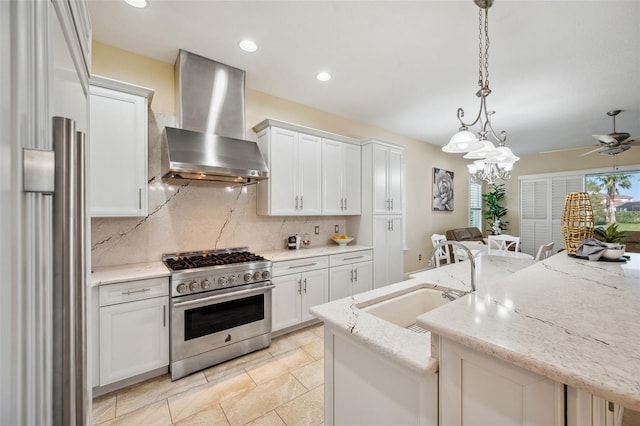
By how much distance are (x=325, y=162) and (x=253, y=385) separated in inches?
104

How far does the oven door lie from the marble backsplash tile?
2.48 feet

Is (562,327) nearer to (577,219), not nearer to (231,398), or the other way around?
(577,219)

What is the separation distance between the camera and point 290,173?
3281 mm

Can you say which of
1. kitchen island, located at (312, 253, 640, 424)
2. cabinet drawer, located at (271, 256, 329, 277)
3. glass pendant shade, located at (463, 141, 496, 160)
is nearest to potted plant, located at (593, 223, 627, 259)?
kitchen island, located at (312, 253, 640, 424)

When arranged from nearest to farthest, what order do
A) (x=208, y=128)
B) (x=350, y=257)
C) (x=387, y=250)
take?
1. (x=208, y=128)
2. (x=350, y=257)
3. (x=387, y=250)

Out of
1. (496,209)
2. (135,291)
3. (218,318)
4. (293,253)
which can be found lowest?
(218,318)

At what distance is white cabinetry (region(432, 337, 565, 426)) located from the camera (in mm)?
725

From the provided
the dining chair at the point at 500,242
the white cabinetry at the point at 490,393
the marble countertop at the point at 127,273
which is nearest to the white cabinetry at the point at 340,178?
the marble countertop at the point at 127,273

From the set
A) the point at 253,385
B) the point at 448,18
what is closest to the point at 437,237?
the point at 448,18

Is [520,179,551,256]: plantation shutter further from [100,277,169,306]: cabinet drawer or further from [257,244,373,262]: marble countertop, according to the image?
[100,277,169,306]: cabinet drawer

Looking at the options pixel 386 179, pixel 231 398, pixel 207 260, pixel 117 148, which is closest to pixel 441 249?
pixel 386 179

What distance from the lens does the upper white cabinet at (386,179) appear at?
396 cm

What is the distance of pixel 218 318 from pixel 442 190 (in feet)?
18.2

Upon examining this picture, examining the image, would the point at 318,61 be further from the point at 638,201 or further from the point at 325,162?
the point at 638,201
